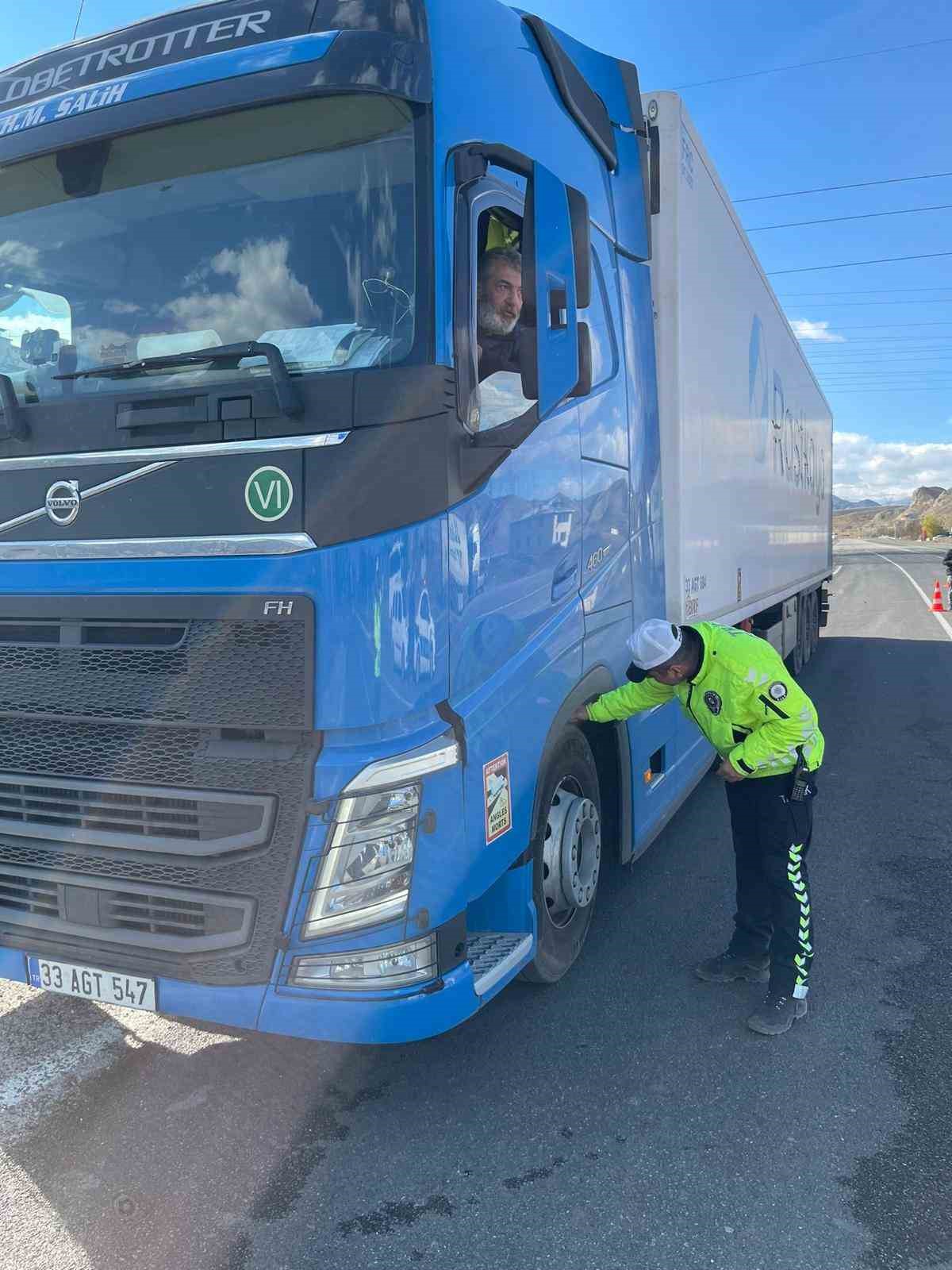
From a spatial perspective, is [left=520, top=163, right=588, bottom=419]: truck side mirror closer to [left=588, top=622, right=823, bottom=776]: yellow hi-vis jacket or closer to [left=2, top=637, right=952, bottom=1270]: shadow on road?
[left=588, top=622, right=823, bottom=776]: yellow hi-vis jacket

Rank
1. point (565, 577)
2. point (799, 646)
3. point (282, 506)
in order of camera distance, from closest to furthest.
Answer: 1. point (282, 506)
2. point (565, 577)
3. point (799, 646)

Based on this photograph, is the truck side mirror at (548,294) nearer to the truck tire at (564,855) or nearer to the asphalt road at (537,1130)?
the truck tire at (564,855)

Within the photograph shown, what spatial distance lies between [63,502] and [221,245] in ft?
2.91

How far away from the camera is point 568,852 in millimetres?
3477

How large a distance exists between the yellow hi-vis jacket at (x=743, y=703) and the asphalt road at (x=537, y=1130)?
1.00m

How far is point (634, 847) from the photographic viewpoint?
4152 mm

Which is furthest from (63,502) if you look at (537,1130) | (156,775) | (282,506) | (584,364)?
(537,1130)

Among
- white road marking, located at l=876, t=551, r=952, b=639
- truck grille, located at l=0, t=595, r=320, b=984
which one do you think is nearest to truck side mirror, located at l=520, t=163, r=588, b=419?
truck grille, located at l=0, t=595, r=320, b=984

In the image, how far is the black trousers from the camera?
3.46 meters

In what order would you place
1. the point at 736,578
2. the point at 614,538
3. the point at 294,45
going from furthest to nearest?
1. the point at 736,578
2. the point at 614,538
3. the point at 294,45

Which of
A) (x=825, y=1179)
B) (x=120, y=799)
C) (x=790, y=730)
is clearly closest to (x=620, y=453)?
(x=790, y=730)

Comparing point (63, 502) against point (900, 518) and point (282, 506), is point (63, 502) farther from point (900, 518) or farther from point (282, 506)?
point (900, 518)

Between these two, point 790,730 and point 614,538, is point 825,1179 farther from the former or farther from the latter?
point 614,538

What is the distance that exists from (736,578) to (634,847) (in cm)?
264
